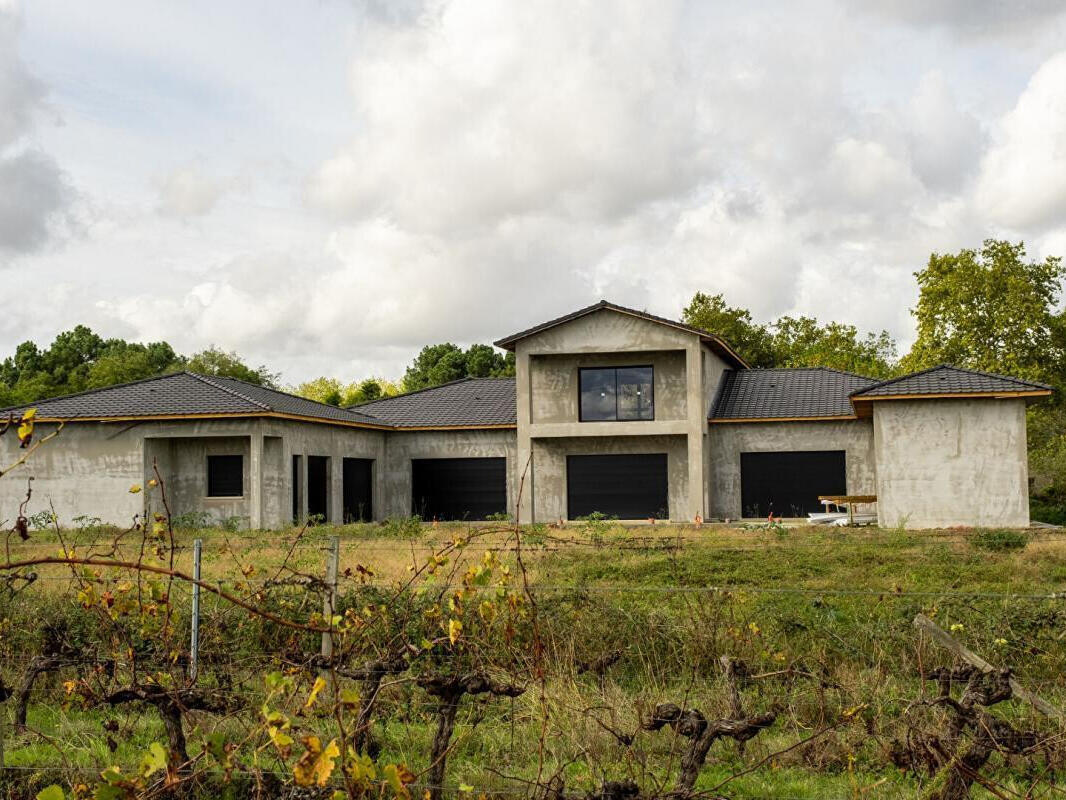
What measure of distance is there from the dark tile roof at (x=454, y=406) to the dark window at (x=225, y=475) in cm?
605

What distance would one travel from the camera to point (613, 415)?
30812 mm

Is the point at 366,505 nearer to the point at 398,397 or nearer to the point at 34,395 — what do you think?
the point at 398,397

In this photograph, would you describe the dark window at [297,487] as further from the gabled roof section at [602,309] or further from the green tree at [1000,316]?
the green tree at [1000,316]

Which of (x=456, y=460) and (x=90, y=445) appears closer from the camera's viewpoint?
(x=90, y=445)

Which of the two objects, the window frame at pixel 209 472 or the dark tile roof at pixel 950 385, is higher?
the dark tile roof at pixel 950 385

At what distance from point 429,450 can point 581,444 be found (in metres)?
5.01

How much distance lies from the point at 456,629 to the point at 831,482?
2698 cm

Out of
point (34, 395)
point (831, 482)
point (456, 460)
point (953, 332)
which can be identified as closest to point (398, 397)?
point (456, 460)

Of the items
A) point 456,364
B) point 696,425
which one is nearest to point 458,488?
point 696,425

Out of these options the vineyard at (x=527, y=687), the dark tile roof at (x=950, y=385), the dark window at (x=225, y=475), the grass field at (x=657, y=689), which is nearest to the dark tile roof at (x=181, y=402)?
the dark window at (x=225, y=475)

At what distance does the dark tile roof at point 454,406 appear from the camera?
33.0 meters

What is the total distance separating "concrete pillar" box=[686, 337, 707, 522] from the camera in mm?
29359

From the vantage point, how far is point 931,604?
996 centimetres

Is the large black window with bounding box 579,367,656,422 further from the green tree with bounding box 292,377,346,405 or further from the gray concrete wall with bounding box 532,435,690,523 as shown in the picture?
the green tree with bounding box 292,377,346,405
